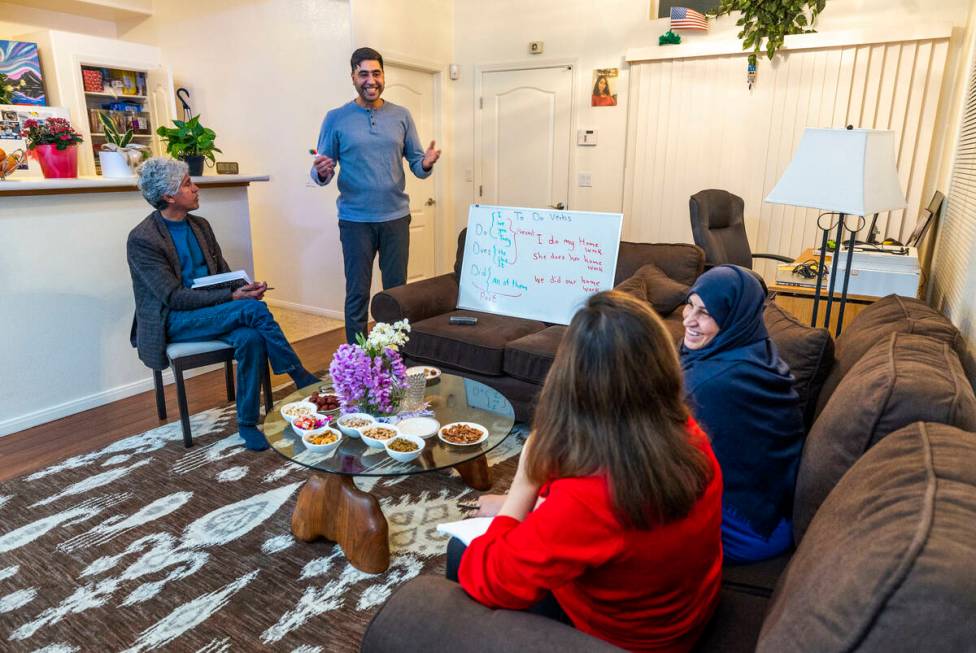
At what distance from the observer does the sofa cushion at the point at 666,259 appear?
3.35m

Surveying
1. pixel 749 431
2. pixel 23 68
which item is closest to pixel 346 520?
pixel 749 431

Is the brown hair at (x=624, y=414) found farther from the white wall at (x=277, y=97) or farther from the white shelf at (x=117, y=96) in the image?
the white shelf at (x=117, y=96)

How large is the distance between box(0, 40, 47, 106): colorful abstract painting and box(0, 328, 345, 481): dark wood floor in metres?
3.25

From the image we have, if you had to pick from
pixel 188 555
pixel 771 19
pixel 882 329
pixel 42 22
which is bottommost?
pixel 188 555

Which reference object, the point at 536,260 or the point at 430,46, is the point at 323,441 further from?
the point at 430,46

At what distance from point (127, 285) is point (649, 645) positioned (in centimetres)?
334

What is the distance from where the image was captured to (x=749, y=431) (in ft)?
4.63

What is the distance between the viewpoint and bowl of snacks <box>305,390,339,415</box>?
2.17 metres

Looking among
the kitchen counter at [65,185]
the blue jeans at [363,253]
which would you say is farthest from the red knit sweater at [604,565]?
the kitchen counter at [65,185]

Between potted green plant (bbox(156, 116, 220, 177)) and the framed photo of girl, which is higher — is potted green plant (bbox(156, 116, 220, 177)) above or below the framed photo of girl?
below

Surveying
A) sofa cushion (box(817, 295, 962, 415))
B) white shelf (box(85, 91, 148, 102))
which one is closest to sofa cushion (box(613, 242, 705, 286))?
sofa cushion (box(817, 295, 962, 415))

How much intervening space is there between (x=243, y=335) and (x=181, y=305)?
304 mm

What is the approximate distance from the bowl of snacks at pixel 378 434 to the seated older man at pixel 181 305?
1.07 metres

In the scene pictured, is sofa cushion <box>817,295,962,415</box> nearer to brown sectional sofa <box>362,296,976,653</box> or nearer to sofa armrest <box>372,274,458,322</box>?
brown sectional sofa <box>362,296,976,653</box>
